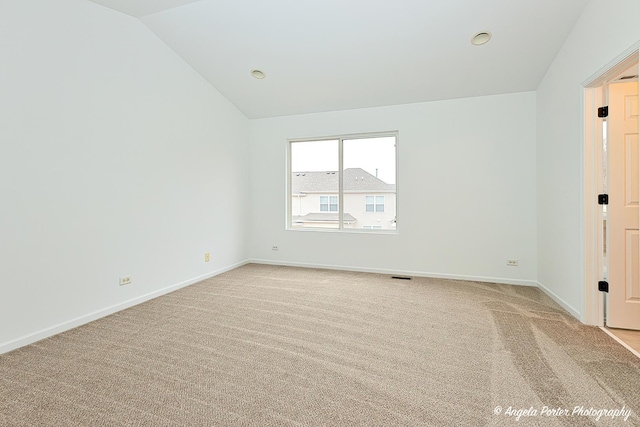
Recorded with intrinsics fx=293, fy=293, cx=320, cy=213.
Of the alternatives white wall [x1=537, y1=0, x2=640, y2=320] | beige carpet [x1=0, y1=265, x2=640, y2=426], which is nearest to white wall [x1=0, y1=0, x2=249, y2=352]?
beige carpet [x1=0, y1=265, x2=640, y2=426]

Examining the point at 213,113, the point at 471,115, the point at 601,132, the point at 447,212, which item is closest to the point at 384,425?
the point at 601,132

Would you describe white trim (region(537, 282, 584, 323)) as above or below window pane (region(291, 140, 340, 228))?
below

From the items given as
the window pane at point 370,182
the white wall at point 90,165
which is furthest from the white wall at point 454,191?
the white wall at point 90,165

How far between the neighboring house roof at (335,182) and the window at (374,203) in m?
0.11

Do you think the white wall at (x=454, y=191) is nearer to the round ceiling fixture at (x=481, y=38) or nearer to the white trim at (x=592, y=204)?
the round ceiling fixture at (x=481, y=38)

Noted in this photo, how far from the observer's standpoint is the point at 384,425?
146 centimetres

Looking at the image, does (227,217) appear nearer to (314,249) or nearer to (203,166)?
(203,166)

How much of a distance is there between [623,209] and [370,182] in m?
2.86

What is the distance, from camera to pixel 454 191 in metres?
4.14

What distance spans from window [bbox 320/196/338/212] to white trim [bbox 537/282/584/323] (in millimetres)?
2947

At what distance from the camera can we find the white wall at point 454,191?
388cm

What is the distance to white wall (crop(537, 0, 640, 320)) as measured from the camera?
2232 mm

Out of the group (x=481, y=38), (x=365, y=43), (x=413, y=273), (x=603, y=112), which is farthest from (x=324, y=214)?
(x=603, y=112)

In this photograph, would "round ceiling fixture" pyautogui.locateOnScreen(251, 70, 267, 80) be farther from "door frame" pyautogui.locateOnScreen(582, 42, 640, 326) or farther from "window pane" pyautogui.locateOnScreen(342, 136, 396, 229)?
"door frame" pyautogui.locateOnScreen(582, 42, 640, 326)
